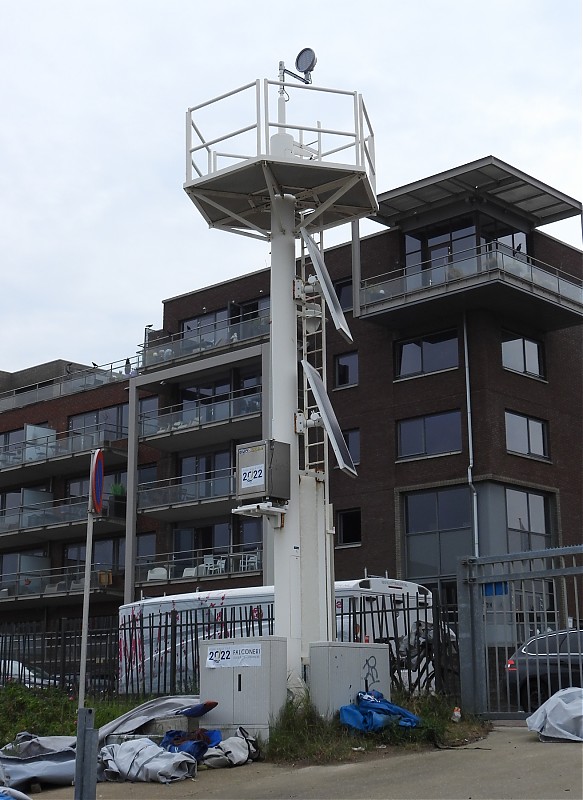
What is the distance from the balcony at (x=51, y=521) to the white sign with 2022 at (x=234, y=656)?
30.2 meters

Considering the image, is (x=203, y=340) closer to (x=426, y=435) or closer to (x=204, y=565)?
(x=204, y=565)

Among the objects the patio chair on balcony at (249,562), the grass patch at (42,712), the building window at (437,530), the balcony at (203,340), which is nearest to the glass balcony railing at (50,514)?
the balcony at (203,340)

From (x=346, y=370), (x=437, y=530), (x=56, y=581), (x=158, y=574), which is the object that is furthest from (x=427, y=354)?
(x=56, y=581)

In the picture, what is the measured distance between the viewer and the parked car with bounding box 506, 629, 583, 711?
45.7ft

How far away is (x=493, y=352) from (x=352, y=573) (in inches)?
344

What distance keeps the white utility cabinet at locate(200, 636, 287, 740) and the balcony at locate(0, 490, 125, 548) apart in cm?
3038

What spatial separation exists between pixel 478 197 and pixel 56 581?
2353 centimetres

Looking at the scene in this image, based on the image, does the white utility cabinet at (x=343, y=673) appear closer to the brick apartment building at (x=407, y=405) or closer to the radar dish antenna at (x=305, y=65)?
the radar dish antenna at (x=305, y=65)

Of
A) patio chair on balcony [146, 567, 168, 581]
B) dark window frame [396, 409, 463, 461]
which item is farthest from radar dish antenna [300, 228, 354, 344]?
patio chair on balcony [146, 567, 168, 581]

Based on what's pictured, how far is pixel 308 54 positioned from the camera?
16.3 m

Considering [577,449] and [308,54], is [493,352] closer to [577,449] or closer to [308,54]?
[577,449]

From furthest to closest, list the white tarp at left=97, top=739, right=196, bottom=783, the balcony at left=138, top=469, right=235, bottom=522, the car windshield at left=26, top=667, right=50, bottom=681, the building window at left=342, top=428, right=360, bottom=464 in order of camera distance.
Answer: the balcony at left=138, top=469, right=235, bottom=522 → the building window at left=342, top=428, right=360, bottom=464 → the car windshield at left=26, top=667, right=50, bottom=681 → the white tarp at left=97, top=739, right=196, bottom=783

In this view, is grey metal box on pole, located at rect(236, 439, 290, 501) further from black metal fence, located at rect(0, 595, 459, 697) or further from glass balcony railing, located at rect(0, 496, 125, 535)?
glass balcony railing, located at rect(0, 496, 125, 535)

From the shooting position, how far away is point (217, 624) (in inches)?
695
